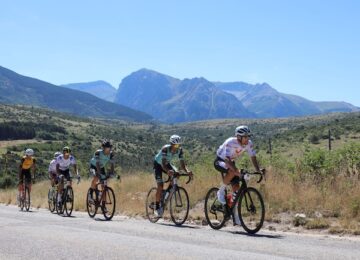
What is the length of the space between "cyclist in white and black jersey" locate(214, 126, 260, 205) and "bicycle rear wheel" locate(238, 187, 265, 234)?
1.17ft

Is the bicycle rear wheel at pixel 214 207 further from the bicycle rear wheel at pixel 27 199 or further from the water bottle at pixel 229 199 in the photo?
the bicycle rear wheel at pixel 27 199

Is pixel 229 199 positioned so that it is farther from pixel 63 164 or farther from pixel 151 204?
pixel 63 164

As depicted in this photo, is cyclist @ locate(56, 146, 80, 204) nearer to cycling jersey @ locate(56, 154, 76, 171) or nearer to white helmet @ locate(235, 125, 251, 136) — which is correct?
cycling jersey @ locate(56, 154, 76, 171)

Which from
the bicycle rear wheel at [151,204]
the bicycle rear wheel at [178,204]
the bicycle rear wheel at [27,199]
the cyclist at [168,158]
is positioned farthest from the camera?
the bicycle rear wheel at [27,199]

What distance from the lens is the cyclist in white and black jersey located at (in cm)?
1185

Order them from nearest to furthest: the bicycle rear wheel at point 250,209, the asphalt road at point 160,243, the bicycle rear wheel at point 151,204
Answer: the asphalt road at point 160,243 → the bicycle rear wheel at point 250,209 → the bicycle rear wheel at point 151,204

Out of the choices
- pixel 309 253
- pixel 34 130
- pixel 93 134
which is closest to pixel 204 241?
pixel 309 253

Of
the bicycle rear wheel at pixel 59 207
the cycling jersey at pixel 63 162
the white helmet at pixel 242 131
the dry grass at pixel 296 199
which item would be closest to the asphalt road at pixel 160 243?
the dry grass at pixel 296 199

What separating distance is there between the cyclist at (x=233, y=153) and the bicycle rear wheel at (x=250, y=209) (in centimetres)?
31

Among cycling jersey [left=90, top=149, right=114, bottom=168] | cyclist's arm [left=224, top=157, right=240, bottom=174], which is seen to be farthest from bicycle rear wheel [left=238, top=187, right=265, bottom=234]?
cycling jersey [left=90, top=149, right=114, bottom=168]

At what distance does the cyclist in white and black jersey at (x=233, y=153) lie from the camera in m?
11.9

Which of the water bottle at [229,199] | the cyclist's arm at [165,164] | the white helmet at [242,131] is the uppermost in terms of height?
the white helmet at [242,131]

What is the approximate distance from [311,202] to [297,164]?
360 centimetres

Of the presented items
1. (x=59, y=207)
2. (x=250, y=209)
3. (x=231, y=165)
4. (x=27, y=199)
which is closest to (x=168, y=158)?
(x=231, y=165)
